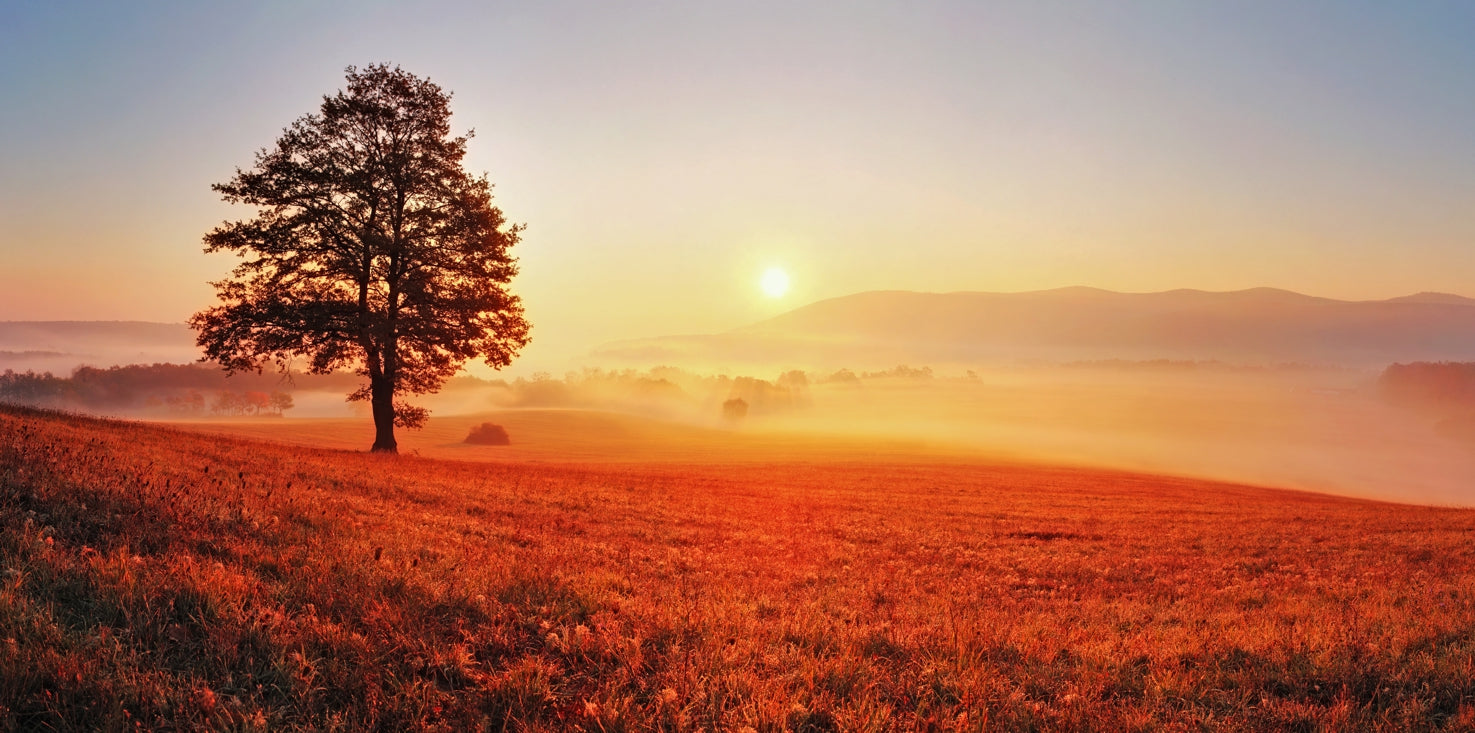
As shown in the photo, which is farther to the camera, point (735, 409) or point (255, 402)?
point (735, 409)

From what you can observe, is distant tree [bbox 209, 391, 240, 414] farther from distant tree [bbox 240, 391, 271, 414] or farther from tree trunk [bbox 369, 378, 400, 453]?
tree trunk [bbox 369, 378, 400, 453]

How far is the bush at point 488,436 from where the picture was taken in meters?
93.4

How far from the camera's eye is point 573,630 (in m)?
5.39

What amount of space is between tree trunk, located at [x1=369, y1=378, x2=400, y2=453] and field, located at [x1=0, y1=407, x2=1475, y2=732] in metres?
13.0

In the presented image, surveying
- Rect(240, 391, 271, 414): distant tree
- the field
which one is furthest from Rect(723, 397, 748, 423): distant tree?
the field

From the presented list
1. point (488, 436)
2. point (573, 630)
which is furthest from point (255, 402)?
point (573, 630)

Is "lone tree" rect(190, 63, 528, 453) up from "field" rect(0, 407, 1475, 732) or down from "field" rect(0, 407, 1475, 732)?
up

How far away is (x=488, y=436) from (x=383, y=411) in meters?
71.3

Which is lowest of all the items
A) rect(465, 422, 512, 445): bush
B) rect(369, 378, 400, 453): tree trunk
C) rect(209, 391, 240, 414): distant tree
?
rect(465, 422, 512, 445): bush

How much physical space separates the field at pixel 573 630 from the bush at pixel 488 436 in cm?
8233

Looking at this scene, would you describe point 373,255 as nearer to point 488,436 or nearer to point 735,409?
point 488,436

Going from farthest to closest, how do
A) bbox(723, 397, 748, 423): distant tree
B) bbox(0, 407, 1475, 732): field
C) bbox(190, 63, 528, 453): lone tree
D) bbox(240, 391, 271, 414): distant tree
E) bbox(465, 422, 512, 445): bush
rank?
bbox(723, 397, 748, 423): distant tree, bbox(240, 391, 271, 414): distant tree, bbox(465, 422, 512, 445): bush, bbox(190, 63, 528, 453): lone tree, bbox(0, 407, 1475, 732): field

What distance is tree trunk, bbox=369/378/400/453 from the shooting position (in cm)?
2747

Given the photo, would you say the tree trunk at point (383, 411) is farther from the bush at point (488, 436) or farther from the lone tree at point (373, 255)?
the bush at point (488, 436)
